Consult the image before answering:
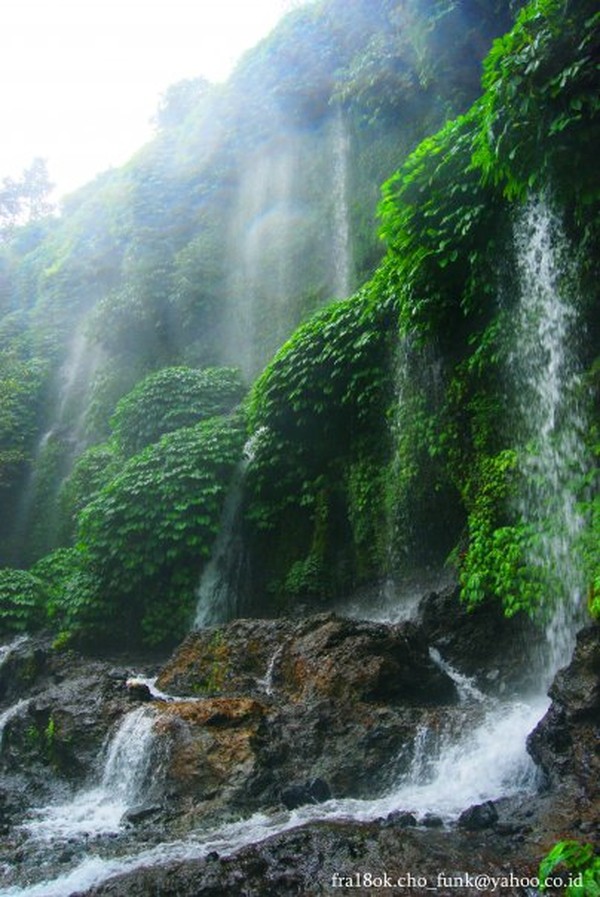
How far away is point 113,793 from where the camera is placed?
20.9 ft

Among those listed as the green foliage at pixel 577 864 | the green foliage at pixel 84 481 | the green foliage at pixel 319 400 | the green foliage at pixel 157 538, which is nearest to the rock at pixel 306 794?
the green foliage at pixel 577 864

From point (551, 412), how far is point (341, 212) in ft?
34.3

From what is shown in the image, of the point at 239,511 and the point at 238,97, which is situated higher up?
the point at 238,97

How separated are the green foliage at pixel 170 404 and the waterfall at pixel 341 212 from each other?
10.5 ft

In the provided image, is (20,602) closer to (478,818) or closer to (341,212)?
(478,818)

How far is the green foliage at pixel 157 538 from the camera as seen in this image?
36.2 ft

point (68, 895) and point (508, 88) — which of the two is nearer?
point (68, 895)

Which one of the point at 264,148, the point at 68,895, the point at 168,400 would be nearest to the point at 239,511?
the point at 168,400

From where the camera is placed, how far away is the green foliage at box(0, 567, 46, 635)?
12.5m

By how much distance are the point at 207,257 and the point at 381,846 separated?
17.2 meters

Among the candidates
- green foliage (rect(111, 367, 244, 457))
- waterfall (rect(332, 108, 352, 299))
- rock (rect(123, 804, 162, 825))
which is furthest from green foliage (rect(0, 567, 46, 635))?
waterfall (rect(332, 108, 352, 299))

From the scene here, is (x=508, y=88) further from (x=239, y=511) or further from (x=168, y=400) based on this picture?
(x=168, y=400)

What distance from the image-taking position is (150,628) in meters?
11.0

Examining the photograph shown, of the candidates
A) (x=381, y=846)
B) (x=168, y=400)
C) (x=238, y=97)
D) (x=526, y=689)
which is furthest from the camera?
(x=238, y=97)
